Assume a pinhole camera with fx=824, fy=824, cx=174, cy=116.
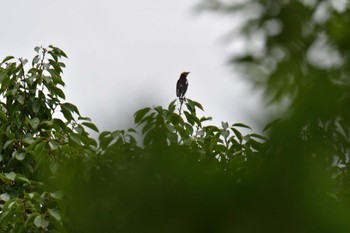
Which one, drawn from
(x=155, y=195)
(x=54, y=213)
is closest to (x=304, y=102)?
(x=155, y=195)

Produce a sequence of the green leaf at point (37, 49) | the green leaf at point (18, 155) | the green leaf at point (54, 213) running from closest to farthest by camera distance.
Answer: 1. the green leaf at point (54, 213)
2. the green leaf at point (18, 155)
3. the green leaf at point (37, 49)

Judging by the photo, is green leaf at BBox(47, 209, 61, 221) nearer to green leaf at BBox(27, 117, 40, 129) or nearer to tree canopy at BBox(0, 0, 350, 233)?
green leaf at BBox(27, 117, 40, 129)

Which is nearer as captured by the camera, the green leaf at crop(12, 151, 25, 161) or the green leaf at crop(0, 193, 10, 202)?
the green leaf at crop(0, 193, 10, 202)

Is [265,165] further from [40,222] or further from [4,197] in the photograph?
[4,197]

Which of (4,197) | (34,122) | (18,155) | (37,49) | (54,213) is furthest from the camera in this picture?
(37,49)

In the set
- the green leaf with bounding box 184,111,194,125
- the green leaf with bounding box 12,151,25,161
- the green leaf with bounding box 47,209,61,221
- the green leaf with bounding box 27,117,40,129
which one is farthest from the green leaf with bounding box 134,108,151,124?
the green leaf with bounding box 27,117,40,129

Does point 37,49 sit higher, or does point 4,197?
point 37,49

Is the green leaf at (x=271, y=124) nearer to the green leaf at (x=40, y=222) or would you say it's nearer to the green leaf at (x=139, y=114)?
the green leaf at (x=139, y=114)

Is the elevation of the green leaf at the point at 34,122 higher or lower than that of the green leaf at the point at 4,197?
higher

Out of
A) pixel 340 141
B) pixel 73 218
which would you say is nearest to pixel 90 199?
pixel 73 218

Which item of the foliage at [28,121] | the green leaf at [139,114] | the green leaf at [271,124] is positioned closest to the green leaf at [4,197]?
the foliage at [28,121]

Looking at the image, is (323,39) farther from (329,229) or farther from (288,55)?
(329,229)

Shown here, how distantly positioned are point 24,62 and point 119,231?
624 centimetres

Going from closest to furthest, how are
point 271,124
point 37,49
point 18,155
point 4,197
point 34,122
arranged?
point 271,124
point 4,197
point 18,155
point 34,122
point 37,49
